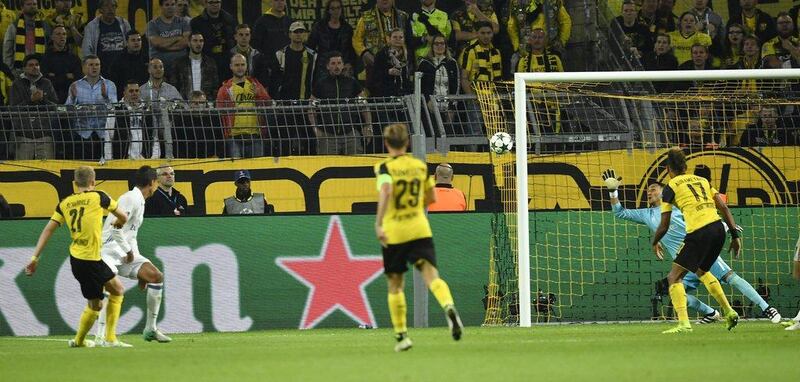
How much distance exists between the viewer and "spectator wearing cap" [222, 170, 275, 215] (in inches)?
682

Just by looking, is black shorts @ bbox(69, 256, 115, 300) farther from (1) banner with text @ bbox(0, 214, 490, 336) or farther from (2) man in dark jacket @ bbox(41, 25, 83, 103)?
(2) man in dark jacket @ bbox(41, 25, 83, 103)

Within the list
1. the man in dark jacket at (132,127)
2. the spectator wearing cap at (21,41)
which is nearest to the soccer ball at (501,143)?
the man in dark jacket at (132,127)

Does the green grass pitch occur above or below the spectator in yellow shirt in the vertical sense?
below

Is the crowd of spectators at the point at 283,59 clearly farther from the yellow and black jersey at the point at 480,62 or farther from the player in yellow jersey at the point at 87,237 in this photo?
the player in yellow jersey at the point at 87,237

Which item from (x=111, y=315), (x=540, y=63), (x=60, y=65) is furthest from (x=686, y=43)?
(x=111, y=315)

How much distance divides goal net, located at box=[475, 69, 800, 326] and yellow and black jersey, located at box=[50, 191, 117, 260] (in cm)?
585

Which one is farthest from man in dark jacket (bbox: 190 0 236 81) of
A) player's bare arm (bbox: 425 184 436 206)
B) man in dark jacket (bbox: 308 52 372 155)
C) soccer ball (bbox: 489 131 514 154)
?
player's bare arm (bbox: 425 184 436 206)

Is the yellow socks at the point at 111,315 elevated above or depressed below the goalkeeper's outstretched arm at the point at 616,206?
below

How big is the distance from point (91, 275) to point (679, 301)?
608cm

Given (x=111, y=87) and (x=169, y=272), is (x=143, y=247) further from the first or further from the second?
(x=111, y=87)

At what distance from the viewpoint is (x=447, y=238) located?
1708cm

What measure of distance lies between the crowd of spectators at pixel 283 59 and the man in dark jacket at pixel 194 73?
20mm

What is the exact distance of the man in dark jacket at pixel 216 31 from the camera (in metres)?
20.3

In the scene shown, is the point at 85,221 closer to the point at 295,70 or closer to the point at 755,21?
the point at 295,70
